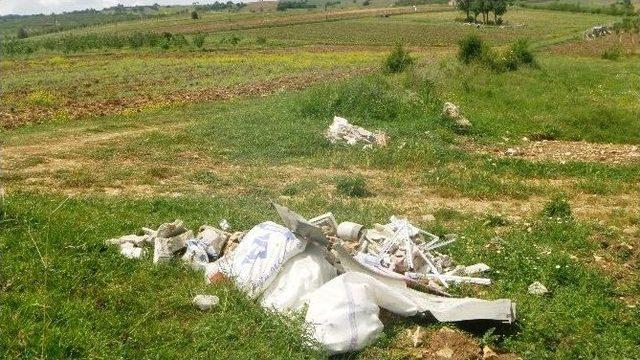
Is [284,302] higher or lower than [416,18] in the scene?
lower

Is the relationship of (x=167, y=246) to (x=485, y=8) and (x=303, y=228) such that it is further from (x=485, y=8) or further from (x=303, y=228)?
(x=485, y=8)

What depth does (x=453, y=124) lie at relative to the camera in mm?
13266

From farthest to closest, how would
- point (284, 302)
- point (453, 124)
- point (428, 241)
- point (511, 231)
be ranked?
1. point (453, 124)
2. point (511, 231)
3. point (428, 241)
4. point (284, 302)

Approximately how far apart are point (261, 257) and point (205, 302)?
1.97 ft

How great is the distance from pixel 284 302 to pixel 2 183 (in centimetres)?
630

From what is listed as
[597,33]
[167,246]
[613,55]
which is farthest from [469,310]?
[597,33]

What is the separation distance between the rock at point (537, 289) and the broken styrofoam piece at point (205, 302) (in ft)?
9.53

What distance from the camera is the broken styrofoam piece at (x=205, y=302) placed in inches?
187

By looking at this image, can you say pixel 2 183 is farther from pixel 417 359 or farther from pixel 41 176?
pixel 417 359

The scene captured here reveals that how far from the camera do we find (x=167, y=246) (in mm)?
5668

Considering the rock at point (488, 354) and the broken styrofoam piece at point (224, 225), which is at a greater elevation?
the broken styrofoam piece at point (224, 225)

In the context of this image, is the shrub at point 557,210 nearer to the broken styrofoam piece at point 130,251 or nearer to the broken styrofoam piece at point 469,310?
the broken styrofoam piece at point 469,310

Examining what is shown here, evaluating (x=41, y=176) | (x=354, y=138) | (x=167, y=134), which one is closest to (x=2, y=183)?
(x=41, y=176)

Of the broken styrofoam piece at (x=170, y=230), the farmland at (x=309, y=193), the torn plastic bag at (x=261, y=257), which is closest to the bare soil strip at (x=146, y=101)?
the farmland at (x=309, y=193)
